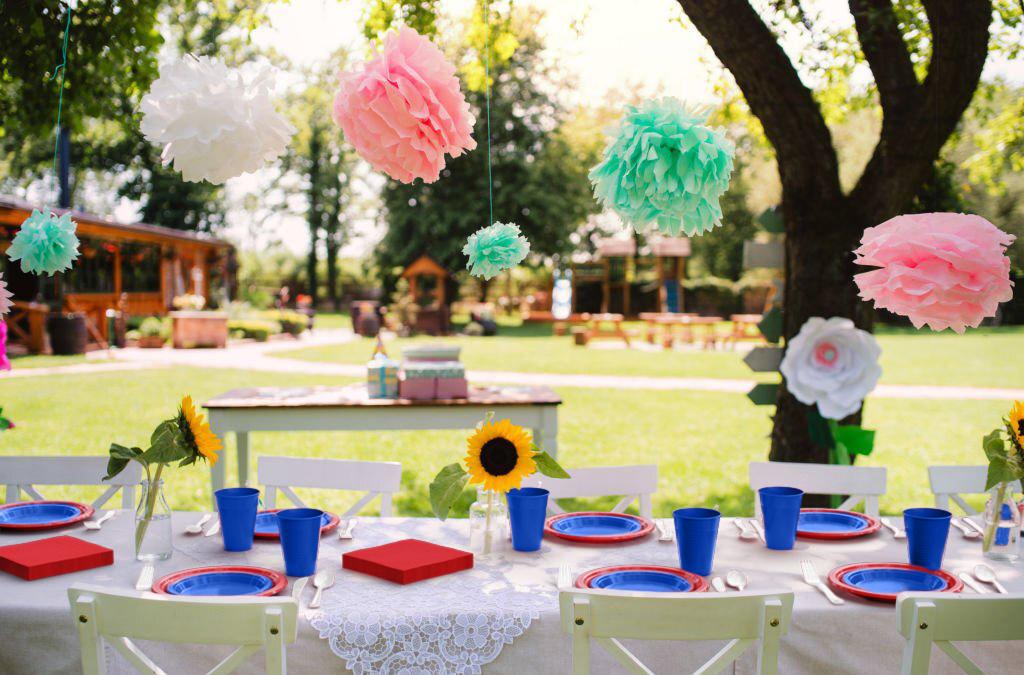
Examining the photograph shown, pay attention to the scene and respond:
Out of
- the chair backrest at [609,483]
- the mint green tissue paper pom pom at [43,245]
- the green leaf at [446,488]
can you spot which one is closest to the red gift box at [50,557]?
the mint green tissue paper pom pom at [43,245]

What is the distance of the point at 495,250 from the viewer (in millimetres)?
2514

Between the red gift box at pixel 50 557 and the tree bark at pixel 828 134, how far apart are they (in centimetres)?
305

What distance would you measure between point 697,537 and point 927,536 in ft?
1.86

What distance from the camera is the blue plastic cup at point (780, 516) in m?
2.51

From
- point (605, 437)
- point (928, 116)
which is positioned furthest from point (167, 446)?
point (605, 437)

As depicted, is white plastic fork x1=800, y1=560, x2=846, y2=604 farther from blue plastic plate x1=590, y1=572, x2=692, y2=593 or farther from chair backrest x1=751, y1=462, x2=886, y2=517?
chair backrest x1=751, y1=462, x2=886, y2=517

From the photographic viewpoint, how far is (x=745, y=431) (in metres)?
8.75

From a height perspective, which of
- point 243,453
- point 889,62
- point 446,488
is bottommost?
point 243,453

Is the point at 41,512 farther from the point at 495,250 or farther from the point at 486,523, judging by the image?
the point at 495,250

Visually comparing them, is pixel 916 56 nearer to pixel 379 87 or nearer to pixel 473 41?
pixel 473 41

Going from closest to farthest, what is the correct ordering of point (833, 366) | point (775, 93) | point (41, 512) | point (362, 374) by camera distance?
point (41, 512), point (833, 366), point (775, 93), point (362, 374)

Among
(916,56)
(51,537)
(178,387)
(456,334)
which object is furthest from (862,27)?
(456,334)

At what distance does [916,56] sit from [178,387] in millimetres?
8810

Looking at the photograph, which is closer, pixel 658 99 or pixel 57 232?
pixel 658 99
